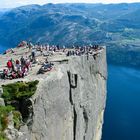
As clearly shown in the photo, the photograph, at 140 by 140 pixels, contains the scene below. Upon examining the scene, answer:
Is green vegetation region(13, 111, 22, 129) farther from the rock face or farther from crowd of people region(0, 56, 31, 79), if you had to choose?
crowd of people region(0, 56, 31, 79)

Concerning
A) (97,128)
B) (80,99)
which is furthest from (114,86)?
(80,99)

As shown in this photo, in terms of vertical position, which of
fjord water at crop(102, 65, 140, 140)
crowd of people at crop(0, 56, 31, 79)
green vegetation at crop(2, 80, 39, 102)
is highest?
green vegetation at crop(2, 80, 39, 102)

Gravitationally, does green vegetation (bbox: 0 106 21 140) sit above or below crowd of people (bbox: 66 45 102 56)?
above

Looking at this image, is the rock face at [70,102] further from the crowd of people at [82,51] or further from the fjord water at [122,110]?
the fjord water at [122,110]

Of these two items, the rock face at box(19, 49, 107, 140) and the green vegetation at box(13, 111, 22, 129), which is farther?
the rock face at box(19, 49, 107, 140)

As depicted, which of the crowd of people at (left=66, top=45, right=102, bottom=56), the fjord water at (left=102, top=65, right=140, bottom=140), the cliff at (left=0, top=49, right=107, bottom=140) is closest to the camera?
the cliff at (left=0, top=49, right=107, bottom=140)

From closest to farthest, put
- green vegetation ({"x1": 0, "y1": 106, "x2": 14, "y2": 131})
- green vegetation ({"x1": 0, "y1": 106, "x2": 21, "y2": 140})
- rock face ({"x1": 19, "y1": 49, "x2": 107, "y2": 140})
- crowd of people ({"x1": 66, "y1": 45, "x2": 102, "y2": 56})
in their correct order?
1. green vegetation ({"x1": 0, "y1": 106, "x2": 21, "y2": 140})
2. green vegetation ({"x1": 0, "y1": 106, "x2": 14, "y2": 131})
3. rock face ({"x1": 19, "y1": 49, "x2": 107, "y2": 140})
4. crowd of people ({"x1": 66, "y1": 45, "x2": 102, "y2": 56})

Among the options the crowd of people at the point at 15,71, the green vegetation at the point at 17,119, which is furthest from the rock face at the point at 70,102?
the crowd of people at the point at 15,71

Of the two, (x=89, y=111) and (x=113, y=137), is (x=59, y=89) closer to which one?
(x=89, y=111)

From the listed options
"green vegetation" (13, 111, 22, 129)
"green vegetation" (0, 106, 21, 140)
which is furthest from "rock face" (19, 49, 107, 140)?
"green vegetation" (0, 106, 21, 140)
